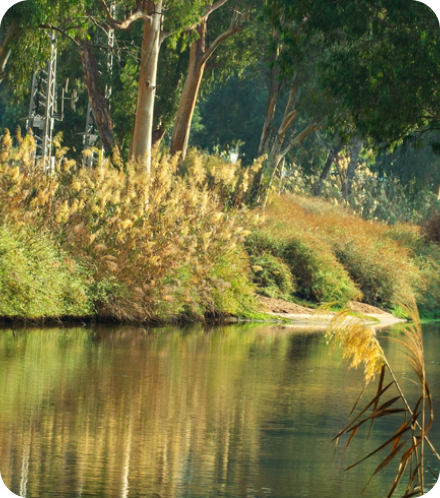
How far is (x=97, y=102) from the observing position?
98.6ft

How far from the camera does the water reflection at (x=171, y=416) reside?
6688mm

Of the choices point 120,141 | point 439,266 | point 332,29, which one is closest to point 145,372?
point 332,29

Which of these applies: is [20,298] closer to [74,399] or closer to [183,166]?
[74,399]

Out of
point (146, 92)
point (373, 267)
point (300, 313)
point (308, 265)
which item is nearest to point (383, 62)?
point (300, 313)

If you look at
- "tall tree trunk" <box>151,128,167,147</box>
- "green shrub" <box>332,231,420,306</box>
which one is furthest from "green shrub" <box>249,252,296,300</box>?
"tall tree trunk" <box>151,128,167,147</box>

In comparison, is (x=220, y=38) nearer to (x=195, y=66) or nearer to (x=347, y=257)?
(x=195, y=66)

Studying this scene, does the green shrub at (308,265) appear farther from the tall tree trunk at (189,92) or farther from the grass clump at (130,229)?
the tall tree trunk at (189,92)

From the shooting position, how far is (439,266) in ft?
92.6

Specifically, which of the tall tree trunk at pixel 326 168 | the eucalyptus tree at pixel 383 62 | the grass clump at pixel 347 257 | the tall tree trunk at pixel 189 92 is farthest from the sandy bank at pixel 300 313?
the tall tree trunk at pixel 326 168

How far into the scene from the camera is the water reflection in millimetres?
6688

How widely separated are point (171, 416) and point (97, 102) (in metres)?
21.9

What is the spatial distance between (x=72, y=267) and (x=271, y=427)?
319 inches

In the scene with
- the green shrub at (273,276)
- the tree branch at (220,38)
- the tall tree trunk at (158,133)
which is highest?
the tree branch at (220,38)

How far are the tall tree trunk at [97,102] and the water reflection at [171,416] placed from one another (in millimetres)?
14760
